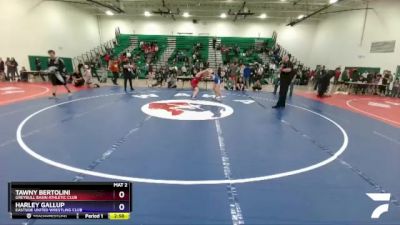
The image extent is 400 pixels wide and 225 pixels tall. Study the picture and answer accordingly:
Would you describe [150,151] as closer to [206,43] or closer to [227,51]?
[227,51]

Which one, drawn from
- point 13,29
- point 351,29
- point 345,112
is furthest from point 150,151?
point 351,29

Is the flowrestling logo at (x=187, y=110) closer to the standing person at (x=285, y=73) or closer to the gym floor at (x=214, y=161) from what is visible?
the gym floor at (x=214, y=161)

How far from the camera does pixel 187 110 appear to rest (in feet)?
25.0

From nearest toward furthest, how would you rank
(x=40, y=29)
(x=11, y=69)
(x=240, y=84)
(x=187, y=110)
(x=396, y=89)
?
(x=187, y=110) < (x=240, y=84) < (x=396, y=89) < (x=11, y=69) < (x=40, y=29)

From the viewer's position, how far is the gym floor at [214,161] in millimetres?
2676

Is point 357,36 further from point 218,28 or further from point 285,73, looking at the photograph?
point 285,73

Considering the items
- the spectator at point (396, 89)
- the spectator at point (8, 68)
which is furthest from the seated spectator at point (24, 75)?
the spectator at point (396, 89)

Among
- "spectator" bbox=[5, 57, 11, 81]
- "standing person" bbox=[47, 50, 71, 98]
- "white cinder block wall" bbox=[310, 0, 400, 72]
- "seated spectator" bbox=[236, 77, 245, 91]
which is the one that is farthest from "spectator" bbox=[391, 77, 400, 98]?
"spectator" bbox=[5, 57, 11, 81]

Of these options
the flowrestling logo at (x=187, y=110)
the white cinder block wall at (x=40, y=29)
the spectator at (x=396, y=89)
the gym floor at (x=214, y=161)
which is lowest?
the gym floor at (x=214, y=161)
